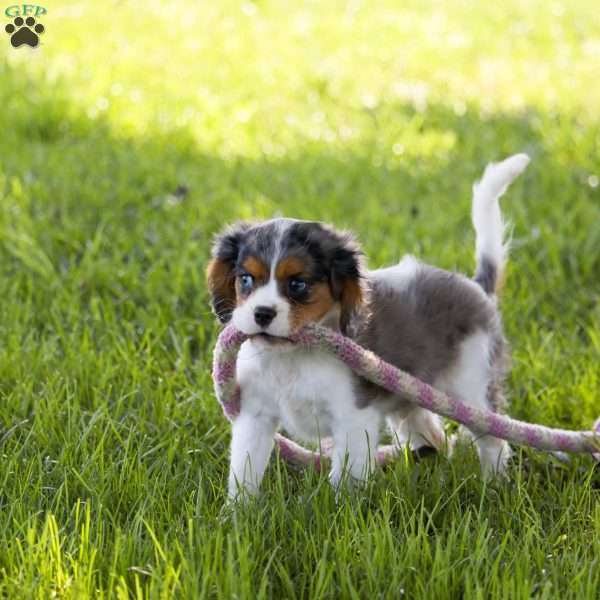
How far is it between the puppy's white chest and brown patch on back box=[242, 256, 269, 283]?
266 mm

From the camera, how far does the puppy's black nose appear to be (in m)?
3.22

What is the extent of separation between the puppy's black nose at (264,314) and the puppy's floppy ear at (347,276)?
0.31 metres

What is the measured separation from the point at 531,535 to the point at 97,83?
6.55 metres

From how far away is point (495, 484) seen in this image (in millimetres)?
3725

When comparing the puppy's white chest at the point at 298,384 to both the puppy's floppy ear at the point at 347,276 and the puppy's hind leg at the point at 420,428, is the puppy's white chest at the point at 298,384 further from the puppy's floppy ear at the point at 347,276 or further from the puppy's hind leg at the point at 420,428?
the puppy's hind leg at the point at 420,428

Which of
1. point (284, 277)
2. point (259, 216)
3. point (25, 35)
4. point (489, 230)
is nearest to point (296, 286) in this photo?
point (284, 277)

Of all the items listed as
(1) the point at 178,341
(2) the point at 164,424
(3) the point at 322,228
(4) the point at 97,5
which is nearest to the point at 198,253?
(1) the point at 178,341

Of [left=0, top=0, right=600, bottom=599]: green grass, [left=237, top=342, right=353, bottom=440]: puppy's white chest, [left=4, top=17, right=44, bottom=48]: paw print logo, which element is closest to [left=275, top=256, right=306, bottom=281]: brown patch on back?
[left=237, top=342, right=353, bottom=440]: puppy's white chest

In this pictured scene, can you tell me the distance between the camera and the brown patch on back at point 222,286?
357cm

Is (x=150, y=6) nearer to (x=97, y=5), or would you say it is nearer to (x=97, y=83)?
(x=97, y=5)

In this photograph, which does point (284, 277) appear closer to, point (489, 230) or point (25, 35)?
point (489, 230)

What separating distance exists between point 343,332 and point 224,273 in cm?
44

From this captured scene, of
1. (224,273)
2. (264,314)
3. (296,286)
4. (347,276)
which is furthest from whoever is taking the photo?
(224,273)

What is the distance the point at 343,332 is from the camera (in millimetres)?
3582
